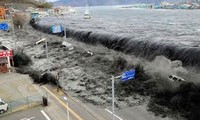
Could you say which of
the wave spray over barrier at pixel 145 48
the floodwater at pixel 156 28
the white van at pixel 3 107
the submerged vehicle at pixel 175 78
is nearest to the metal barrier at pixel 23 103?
the white van at pixel 3 107

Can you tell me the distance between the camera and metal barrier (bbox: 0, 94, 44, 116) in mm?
29348

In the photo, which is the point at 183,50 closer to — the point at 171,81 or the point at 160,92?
the point at 171,81

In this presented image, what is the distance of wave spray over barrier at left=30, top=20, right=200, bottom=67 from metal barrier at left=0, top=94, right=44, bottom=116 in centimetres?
A: 2674

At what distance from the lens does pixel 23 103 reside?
30375mm

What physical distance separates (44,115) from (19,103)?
13.9 ft

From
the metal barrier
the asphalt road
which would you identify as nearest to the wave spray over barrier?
the metal barrier

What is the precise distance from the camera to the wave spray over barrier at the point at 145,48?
45.1 metres

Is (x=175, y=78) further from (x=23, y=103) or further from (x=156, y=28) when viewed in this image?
(x=156, y=28)

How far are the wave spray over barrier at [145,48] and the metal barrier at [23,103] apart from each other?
26.7 metres

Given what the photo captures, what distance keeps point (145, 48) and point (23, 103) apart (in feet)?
108

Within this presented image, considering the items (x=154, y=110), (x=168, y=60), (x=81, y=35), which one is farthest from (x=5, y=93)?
(x=81, y=35)

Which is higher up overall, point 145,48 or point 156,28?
point 156,28

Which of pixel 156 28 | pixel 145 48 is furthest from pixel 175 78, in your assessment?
pixel 156 28

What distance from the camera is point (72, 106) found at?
3080 centimetres
